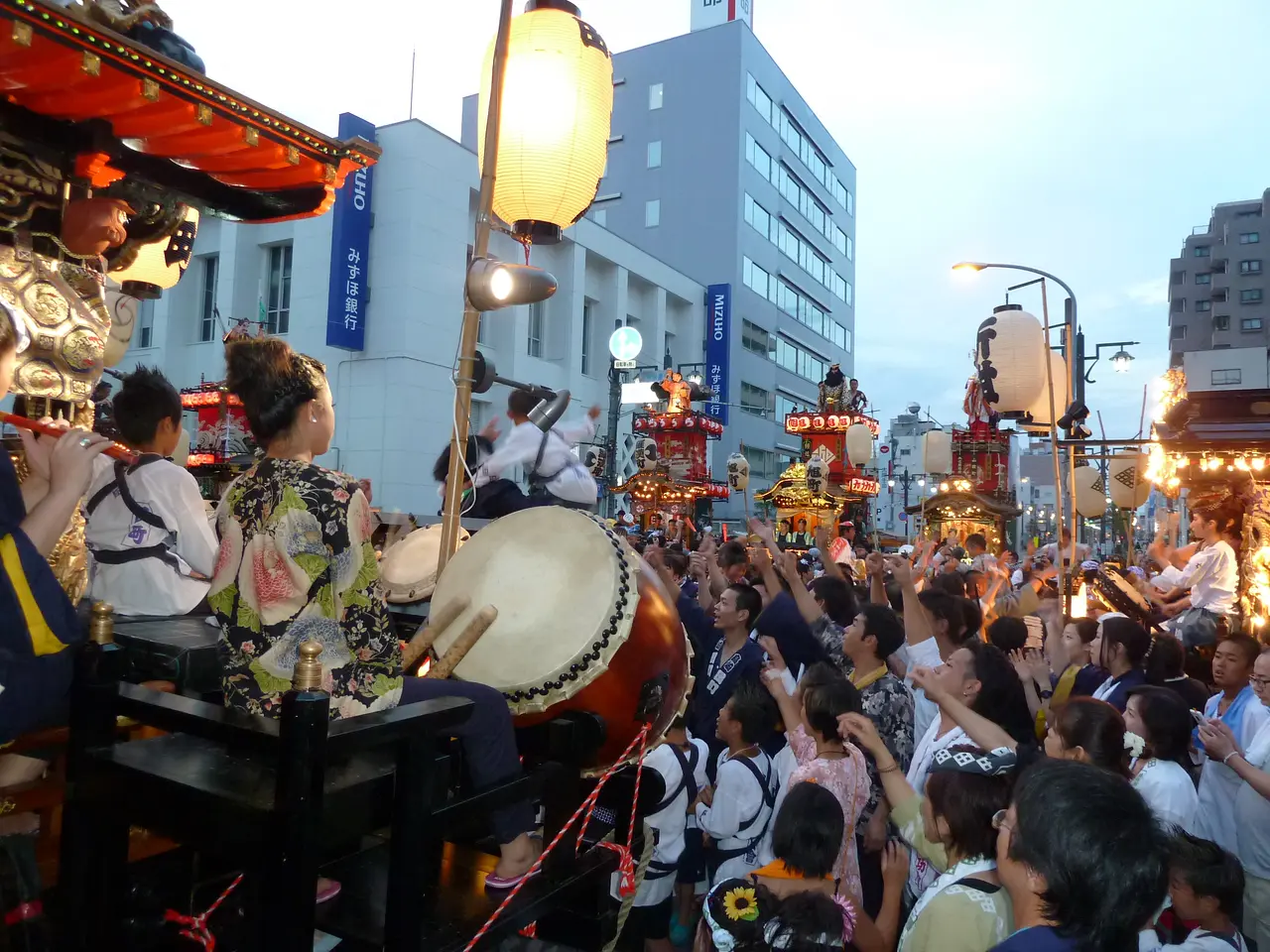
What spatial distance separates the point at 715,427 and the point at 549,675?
2629cm

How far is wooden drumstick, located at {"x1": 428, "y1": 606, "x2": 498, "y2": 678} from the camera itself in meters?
2.48

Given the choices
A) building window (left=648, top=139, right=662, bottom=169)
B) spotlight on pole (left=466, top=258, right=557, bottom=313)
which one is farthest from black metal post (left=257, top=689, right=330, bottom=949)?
building window (left=648, top=139, right=662, bottom=169)

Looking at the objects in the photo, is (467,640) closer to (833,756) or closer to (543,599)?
(543,599)

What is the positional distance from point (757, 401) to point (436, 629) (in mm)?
38749

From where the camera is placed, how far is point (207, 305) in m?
25.7

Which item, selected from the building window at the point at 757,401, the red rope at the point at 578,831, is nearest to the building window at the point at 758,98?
the building window at the point at 757,401

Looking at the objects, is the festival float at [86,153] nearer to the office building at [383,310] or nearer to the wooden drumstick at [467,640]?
the wooden drumstick at [467,640]

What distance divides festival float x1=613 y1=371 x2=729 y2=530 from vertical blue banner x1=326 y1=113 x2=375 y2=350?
9.03 meters

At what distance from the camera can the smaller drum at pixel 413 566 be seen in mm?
3736

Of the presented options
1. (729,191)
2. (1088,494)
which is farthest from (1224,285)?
(1088,494)

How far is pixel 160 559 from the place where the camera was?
3113 millimetres

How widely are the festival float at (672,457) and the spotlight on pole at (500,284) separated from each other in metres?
20.9

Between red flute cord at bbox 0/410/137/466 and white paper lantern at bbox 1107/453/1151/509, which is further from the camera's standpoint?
white paper lantern at bbox 1107/453/1151/509

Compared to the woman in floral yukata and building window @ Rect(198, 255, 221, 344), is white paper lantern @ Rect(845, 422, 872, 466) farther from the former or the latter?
the woman in floral yukata
